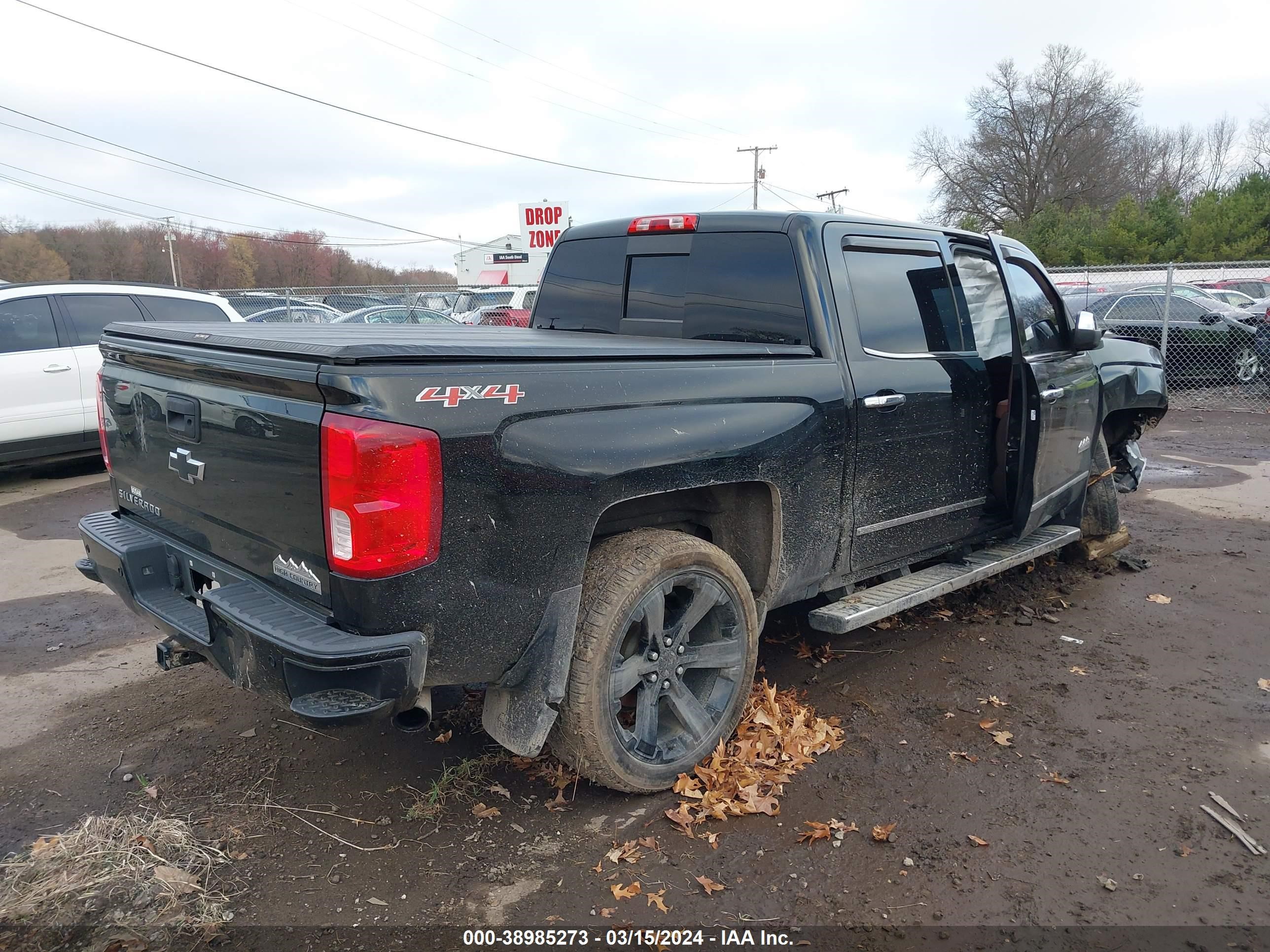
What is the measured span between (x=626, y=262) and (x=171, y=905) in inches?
124

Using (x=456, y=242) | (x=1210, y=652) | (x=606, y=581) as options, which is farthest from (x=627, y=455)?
(x=456, y=242)

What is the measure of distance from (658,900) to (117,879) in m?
1.66

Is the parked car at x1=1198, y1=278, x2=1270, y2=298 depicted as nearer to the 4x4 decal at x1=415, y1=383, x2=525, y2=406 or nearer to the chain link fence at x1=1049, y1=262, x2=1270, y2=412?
the chain link fence at x1=1049, y1=262, x2=1270, y2=412

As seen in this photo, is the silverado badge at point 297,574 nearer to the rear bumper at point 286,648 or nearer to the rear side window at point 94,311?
the rear bumper at point 286,648

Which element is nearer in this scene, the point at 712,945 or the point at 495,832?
the point at 712,945

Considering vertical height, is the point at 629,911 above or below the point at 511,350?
below

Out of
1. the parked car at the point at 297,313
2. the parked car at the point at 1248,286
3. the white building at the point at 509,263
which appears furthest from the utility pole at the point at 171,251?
the parked car at the point at 1248,286

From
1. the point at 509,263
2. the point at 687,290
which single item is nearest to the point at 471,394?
the point at 687,290

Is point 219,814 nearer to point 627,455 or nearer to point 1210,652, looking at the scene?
point 627,455

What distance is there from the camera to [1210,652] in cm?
447

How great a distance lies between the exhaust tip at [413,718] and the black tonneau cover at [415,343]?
1084mm

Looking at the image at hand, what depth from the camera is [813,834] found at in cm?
293

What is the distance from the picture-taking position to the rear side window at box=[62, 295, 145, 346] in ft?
27.5

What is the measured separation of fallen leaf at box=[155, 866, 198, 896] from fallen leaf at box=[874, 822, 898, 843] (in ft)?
7.07
